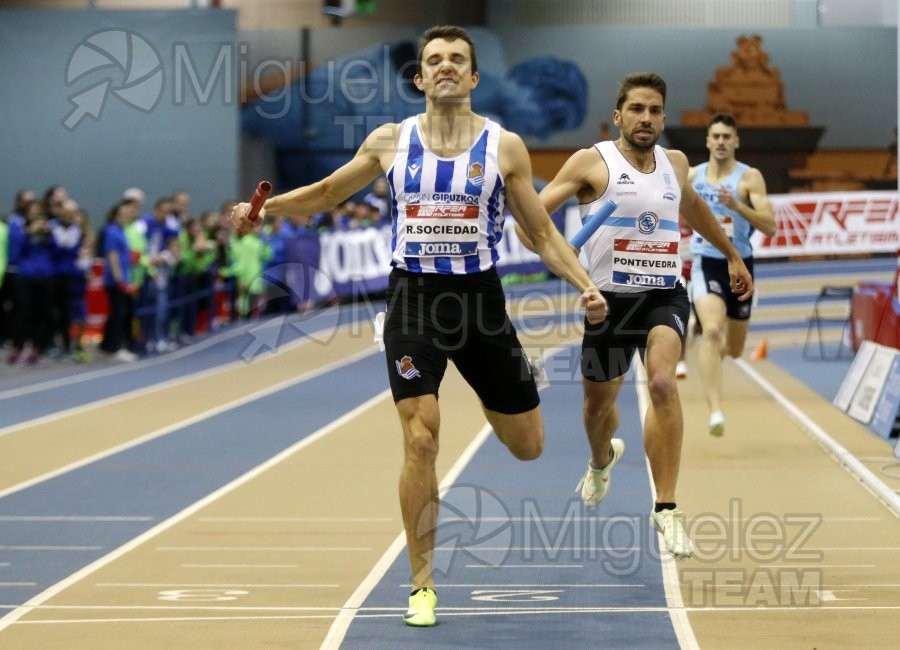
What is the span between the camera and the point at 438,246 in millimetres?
5938

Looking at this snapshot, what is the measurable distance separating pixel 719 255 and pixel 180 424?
4.78m

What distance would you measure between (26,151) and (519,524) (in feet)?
80.1

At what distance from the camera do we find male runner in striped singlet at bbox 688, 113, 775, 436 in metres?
10.7

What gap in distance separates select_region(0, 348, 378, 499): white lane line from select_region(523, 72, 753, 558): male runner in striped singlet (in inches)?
161

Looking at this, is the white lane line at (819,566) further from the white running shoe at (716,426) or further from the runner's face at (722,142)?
the runner's face at (722,142)

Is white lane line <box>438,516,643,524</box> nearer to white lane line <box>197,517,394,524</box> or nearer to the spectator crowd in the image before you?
white lane line <box>197,517,394,524</box>

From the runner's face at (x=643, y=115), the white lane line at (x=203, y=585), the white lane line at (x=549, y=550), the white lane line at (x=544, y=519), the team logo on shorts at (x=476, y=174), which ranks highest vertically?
the runner's face at (x=643, y=115)

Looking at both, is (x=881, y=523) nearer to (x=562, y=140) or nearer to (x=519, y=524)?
(x=519, y=524)

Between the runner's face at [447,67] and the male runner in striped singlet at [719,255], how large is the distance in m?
4.99

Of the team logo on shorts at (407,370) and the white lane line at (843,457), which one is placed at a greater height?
the team logo on shorts at (407,370)

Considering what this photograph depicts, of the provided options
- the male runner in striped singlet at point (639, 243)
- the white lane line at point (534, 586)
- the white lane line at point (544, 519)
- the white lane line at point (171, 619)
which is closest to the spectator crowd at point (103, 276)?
the white lane line at point (544, 519)

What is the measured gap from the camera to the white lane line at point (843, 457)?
870 cm

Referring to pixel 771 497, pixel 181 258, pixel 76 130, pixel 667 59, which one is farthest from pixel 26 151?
pixel 771 497

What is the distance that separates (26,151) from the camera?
3064 centimetres
